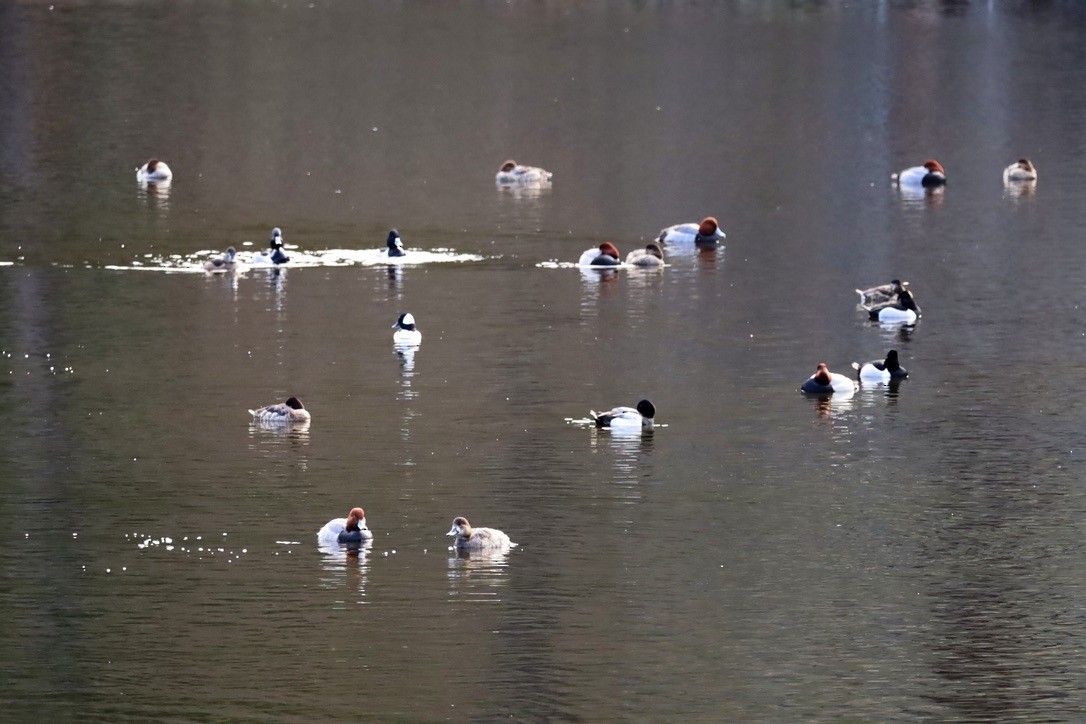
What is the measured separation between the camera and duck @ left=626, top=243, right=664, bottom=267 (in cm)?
4756

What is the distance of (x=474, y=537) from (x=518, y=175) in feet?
121

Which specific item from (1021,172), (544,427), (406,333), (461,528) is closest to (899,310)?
(406,333)

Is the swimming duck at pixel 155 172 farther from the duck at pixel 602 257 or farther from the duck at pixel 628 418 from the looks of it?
the duck at pixel 628 418

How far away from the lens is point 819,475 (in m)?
29.1

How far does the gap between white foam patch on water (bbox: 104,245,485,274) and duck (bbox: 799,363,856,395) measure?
14.8 m

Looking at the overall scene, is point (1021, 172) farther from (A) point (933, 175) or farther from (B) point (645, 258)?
(B) point (645, 258)

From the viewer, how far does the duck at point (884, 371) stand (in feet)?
116

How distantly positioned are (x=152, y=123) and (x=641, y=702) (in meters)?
56.2

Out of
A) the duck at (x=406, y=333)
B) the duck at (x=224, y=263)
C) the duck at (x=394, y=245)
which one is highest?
the duck at (x=394, y=245)

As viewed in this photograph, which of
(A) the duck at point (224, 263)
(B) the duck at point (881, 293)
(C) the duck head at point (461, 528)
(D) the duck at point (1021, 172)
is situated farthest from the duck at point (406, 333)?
(D) the duck at point (1021, 172)

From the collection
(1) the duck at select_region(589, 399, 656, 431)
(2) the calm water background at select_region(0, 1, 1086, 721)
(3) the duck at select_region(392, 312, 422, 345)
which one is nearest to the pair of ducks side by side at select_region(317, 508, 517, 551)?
(2) the calm water background at select_region(0, 1, 1086, 721)

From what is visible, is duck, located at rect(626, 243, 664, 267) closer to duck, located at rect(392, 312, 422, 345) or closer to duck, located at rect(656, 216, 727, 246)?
duck, located at rect(656, 216, 727, 246)

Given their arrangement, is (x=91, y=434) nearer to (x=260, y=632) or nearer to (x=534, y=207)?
(x=260, y=632)

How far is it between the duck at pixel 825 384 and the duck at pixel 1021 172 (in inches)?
1057
